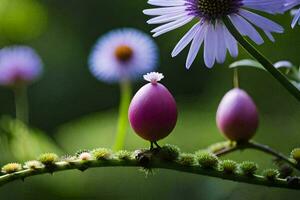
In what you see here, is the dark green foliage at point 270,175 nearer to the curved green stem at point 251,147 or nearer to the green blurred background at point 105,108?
Answer: the curved green stem at point 251,147

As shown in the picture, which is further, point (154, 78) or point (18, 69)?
point (18, 69)

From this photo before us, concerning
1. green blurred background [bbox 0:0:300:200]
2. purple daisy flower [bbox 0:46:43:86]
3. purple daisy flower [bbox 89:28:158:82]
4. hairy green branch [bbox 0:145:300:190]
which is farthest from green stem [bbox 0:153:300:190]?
purple daisy flower [bbox 0:46:43:86]

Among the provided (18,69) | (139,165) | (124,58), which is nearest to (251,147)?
(139,165)

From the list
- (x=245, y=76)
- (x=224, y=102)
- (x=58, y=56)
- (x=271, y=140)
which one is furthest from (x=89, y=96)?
(x=224, y=102)

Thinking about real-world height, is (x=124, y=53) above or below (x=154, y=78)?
above

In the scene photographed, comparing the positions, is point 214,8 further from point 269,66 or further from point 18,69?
point 18,69

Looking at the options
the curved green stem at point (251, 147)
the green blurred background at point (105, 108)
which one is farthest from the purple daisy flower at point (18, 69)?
the curved green stem at point (251, 147)
